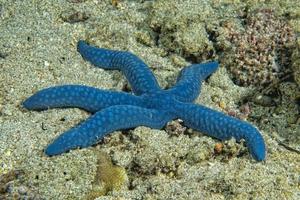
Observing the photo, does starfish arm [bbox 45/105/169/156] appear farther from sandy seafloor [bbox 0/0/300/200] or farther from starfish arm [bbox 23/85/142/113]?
starfish arm [bbox 23/85/142/113]

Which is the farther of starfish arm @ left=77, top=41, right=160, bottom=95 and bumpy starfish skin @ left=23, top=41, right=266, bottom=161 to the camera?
starfish arm @ left=77, top=41, right=160, bottom=95

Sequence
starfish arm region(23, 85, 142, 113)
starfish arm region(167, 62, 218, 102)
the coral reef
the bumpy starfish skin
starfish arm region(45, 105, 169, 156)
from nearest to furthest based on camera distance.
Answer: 1. starfish arm region(45, 105, 169, 156)
2. the bumpy starfish skin
3. starfish arm region(23, 85, 142, 113)
4. starfish arm region(167, 62, 218, 102)
5. the coral reef

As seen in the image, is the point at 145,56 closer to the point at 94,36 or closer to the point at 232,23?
the point at 94,36

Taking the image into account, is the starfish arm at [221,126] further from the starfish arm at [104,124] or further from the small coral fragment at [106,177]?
the small coral fragment at [106,177]

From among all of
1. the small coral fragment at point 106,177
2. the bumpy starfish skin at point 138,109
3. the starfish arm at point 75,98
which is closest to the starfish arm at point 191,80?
the bumpy starfish skin at point 138,109

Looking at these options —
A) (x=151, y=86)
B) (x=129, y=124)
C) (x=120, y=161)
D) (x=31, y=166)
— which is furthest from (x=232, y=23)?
(x=31, y=166)

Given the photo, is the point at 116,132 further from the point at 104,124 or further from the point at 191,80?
the point at 191,80

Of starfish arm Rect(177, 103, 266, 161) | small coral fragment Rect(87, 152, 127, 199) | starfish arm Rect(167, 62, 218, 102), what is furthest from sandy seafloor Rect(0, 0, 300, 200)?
starfish arm Rect(167, 62, 218, 102)
